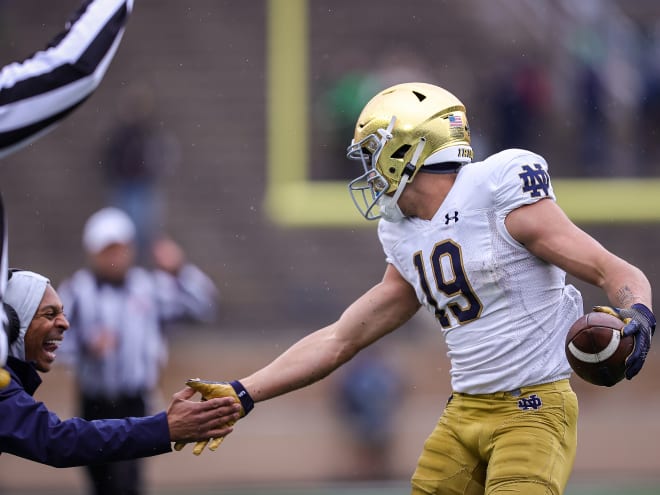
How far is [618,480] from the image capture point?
33.0ft

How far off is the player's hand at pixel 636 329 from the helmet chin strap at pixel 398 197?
0.89 meters

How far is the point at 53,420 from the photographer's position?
3717mm

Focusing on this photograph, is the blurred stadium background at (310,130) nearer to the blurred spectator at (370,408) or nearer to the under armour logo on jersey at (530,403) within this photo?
the blurred spectator at (370,408)

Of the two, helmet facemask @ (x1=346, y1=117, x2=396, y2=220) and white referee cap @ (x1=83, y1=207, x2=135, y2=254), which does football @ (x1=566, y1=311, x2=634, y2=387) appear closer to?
helmet facemask @ (x1=346, y1=117, x2=396, y2=220)

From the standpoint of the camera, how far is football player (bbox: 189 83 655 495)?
12.7 ft

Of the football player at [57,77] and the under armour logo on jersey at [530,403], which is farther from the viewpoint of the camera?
the under armour logo on jersey at [530,403]

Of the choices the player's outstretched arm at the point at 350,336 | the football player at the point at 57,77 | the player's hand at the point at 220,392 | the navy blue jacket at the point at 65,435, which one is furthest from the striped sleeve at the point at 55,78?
the player's outstretched arm at the point at 350,336

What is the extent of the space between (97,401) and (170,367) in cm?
362

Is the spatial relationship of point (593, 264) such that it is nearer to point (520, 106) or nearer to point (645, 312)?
point (645, 312)

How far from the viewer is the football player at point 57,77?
2.98 meters

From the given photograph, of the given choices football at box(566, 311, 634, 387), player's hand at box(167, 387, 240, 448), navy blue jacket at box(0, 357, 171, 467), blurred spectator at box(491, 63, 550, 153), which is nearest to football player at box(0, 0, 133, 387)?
navy blue jacket at box(0, 357, 171, 467)

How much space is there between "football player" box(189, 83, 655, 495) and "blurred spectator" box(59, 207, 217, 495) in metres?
3.39

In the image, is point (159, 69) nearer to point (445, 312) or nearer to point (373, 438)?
point (373, 438)

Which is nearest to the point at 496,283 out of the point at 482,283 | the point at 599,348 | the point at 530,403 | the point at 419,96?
the point at 482,283
